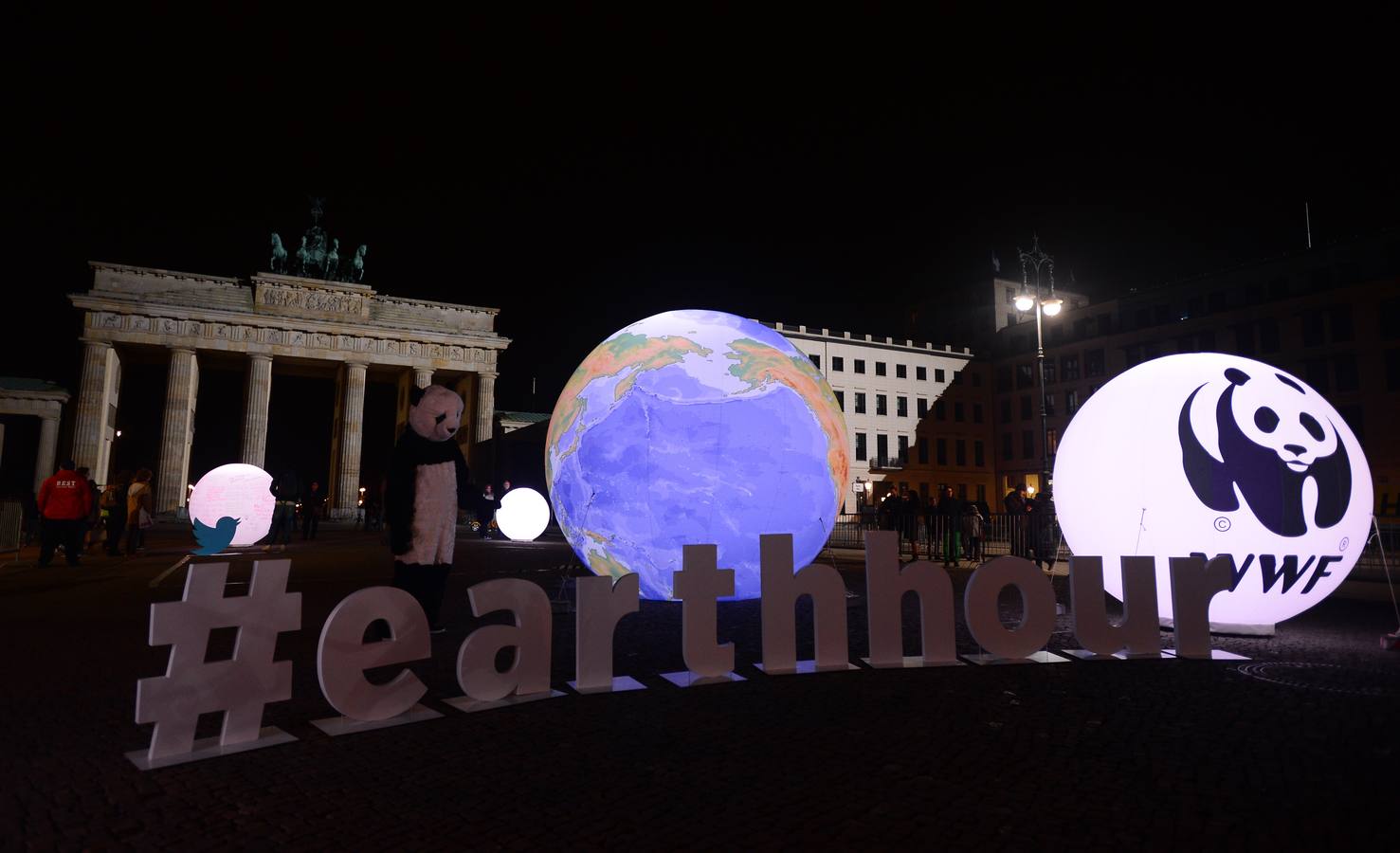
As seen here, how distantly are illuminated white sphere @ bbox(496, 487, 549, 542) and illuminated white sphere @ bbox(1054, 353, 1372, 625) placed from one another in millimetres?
19574

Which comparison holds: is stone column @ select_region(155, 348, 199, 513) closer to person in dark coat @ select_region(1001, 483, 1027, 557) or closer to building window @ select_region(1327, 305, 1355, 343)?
person in dark coat @ select_region(1001, 483, 1027, 557)

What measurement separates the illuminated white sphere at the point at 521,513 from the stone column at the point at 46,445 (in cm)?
4349

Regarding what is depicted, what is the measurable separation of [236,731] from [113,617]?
586 centimetres

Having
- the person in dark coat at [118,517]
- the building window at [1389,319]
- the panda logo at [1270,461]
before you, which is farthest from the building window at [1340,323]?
the person in dark coat at [118,517]

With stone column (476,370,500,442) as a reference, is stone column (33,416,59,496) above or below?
below

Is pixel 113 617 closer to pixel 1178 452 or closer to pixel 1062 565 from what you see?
pixel 1178 452

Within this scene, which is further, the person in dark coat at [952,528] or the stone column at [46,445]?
the stone column at [46,445]

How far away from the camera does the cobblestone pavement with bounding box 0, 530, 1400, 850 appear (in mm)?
2910

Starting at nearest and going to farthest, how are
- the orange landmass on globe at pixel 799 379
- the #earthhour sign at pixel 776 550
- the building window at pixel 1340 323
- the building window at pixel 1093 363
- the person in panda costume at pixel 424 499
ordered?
the #earthhour sign at pixel 776 550
the person in panda costume at pixel 424 499
the orange landmass on globe at pixel 799 379
the building window at pixel 1340 323
the building window at pixel 1093 363

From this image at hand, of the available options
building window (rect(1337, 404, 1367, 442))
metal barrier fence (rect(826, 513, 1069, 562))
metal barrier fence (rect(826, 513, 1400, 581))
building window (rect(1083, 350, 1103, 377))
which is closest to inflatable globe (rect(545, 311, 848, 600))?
metal barrier fence (rect(826, 513, 1069, 562))

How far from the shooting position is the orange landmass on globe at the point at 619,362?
848cm

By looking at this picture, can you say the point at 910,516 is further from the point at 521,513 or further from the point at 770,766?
the point at 770,766

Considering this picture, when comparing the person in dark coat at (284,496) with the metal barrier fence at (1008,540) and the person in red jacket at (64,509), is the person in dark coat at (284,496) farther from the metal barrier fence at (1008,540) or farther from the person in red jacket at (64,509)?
the metal barrier fence at (1008,540)

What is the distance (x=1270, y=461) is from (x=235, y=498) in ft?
62.1
